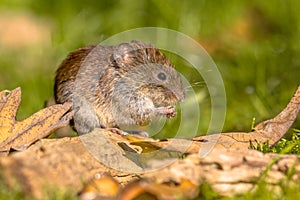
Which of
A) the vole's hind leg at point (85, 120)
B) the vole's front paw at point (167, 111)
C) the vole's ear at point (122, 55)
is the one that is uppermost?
the vole's ear at point (122, 55)

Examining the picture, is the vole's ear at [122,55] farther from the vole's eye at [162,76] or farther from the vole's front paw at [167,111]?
the vole's front paw at [167,111]

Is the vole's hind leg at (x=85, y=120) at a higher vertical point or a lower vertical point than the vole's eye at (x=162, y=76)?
lower

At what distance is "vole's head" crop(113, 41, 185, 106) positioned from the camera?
5.02m

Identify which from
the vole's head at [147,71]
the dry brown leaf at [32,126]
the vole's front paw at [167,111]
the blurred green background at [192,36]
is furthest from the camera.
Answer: the blurred green background at [192,36]

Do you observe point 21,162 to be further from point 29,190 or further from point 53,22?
point 53,22

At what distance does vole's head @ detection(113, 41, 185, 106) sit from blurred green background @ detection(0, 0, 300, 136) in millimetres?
1142

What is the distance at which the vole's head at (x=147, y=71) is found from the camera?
502 centimetres

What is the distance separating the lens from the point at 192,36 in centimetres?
802

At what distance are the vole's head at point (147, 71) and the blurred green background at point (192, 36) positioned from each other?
3.75ft

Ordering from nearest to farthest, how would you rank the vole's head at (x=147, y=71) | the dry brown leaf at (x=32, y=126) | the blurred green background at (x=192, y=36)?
1. the dry brown leaf at (x=32, y=126)
2. the vole's head at (x=147, y=71)
3. the blurred green background at (x=192, y=36)

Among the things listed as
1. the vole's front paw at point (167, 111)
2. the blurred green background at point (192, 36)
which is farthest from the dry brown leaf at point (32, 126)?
the blurred green background at point (192, 36)

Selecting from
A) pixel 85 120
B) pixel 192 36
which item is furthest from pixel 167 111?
pixel 192 36

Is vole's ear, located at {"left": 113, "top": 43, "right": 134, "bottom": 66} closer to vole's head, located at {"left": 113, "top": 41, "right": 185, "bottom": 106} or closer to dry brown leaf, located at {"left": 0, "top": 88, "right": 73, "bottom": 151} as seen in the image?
vole's head, located at {"left": 113, "top": 41, "right": 185, "bottom": 106}

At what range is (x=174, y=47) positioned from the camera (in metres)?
7.52
